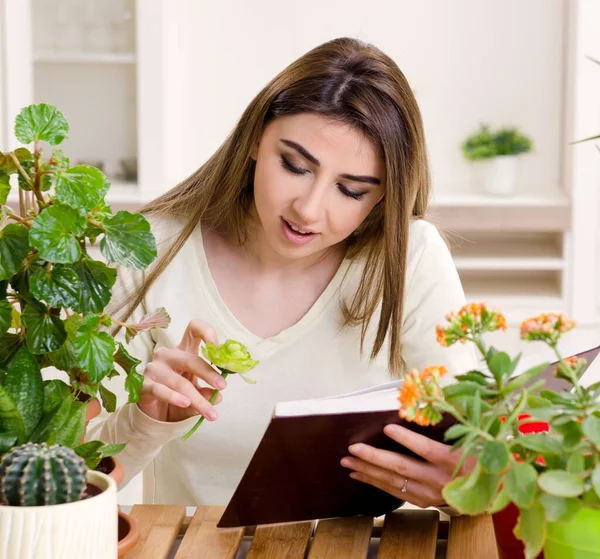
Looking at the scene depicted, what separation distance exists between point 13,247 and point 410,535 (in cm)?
62

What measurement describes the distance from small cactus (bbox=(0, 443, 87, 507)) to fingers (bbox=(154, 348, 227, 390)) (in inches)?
14.3

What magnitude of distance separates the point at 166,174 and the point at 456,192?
3.66ft

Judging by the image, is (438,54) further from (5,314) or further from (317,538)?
(5,314)

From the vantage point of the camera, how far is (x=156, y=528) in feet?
4.17

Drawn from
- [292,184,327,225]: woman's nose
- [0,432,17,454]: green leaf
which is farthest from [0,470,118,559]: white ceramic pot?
[292,184,327,225]: woman's nose

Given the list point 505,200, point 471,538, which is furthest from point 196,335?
point 505,200

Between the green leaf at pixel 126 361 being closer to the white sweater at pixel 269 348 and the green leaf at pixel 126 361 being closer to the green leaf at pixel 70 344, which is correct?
the green leaf at pixel 70 344

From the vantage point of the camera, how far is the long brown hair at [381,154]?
5.38ft

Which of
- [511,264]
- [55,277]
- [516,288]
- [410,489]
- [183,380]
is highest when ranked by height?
[55,277]

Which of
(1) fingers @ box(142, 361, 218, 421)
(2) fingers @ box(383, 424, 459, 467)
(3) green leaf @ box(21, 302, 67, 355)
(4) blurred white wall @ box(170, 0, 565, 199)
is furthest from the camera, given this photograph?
(4) blurred white wall @ box(170, 0, 565, 199)

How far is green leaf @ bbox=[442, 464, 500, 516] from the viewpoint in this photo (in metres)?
0.87

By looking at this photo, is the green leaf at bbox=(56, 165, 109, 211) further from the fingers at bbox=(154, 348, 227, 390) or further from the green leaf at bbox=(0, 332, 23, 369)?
the fingers at bbox=(154, 348, 227, 390)

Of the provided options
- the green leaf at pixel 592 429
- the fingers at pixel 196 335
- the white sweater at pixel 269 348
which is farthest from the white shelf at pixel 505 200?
the green leaf at pixel 592 429

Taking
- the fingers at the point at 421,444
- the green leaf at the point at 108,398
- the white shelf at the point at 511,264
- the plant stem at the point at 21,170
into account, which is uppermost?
the plant stem at the point at 21,170
